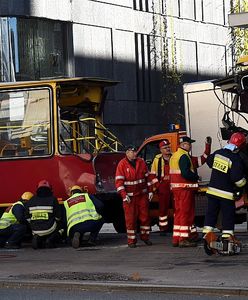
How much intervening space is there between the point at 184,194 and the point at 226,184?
6.00 ft

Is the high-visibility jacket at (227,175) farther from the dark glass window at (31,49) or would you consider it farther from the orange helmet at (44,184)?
the dark glass window at (31,49)

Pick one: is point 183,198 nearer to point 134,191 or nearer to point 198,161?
point 134,191

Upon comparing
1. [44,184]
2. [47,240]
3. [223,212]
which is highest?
[44,184]

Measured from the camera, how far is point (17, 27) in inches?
1444

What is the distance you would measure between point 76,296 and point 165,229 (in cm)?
810

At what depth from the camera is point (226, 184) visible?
49.8 ft

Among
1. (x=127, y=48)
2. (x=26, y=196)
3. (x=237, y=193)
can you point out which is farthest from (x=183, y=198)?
(x=127, y=48)

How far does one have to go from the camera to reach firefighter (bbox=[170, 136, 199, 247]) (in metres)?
16.9

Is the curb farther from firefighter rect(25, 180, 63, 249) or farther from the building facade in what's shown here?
the building facade

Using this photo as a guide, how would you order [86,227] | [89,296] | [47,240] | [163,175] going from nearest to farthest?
[89,296], [86,227], [47,240], [163,175]

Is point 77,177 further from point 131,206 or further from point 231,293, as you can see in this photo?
point 231,293

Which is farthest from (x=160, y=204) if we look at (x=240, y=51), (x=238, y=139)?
(x=240, y=51)

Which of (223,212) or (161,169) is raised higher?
(161,169)

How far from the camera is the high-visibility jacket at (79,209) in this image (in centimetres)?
1784
